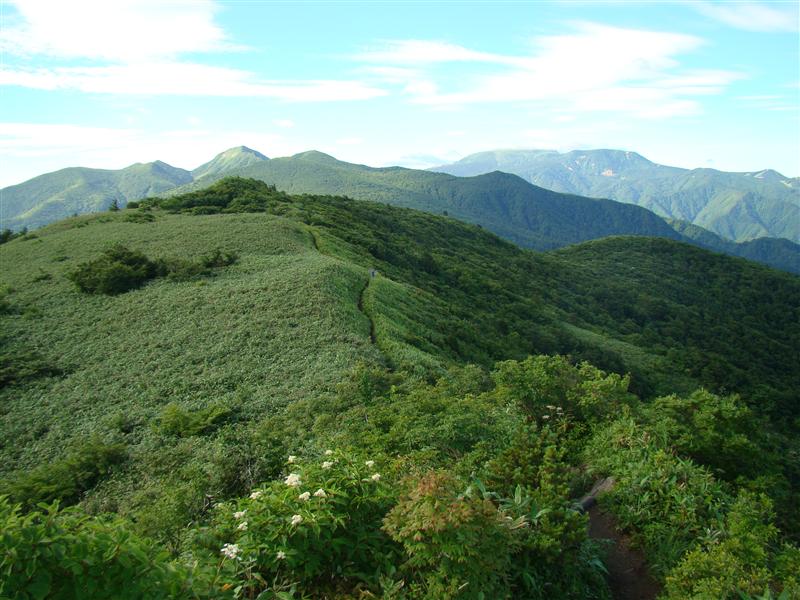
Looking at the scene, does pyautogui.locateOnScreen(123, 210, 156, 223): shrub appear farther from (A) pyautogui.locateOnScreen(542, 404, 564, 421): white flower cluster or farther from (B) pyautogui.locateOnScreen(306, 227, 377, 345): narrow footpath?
(A) pyautogui.locateOnScreen(542, 404, 564, 421): white flower cluster

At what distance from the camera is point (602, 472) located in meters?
9.84

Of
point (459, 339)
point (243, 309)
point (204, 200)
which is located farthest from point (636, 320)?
point (243, 309)

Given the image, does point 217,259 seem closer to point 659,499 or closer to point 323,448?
point 323,448

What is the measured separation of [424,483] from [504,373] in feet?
27.3

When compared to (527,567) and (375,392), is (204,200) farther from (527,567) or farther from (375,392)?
(527,567)

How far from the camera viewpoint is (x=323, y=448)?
11.9 m

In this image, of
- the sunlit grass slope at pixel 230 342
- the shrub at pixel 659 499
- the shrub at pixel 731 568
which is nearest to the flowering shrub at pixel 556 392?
the shrub at pixel 659 499

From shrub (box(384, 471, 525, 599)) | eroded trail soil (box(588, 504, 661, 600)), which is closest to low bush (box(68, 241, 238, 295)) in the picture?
eroded trail soil (box(588, 504, 661, 600))

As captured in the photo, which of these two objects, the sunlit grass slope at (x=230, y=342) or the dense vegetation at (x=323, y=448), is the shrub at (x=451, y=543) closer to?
the dense vegetation at (x=323, y=448)

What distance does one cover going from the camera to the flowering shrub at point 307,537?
231 inches

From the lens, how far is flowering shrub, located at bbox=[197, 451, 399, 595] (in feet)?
19.2

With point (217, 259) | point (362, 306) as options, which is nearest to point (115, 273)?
point (217, 259)

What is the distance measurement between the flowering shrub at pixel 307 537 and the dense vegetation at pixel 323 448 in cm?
3

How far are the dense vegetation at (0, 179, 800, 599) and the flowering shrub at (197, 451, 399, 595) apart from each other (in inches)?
1.2
